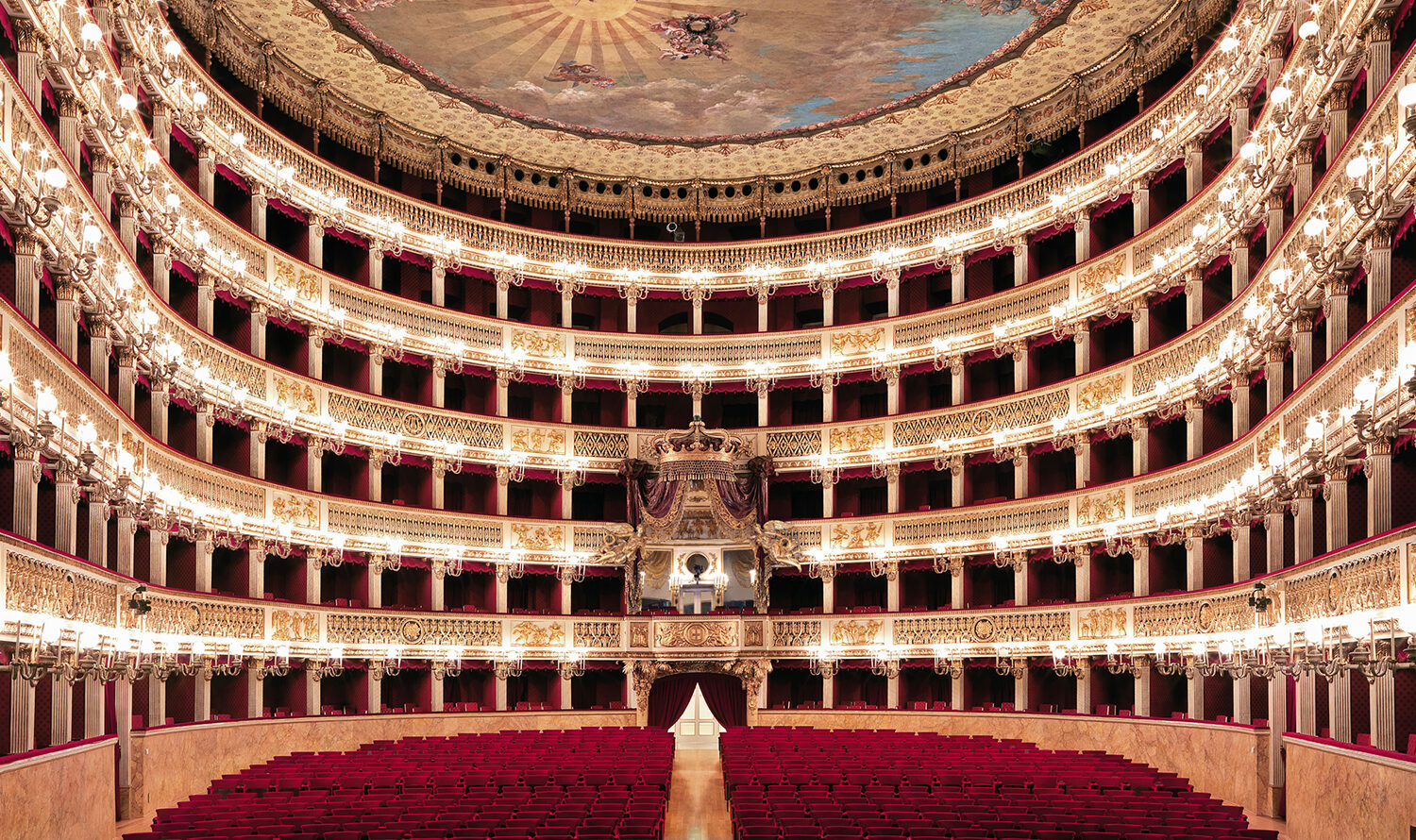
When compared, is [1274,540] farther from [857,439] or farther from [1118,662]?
[857,439]

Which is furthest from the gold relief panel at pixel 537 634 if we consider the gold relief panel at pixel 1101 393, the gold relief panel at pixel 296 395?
the gold relief panel at pixel 1101 393

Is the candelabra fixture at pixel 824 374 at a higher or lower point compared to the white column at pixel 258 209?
lower

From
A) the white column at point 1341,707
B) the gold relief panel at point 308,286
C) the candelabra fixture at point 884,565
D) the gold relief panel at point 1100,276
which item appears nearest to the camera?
the white column at point 1341,707

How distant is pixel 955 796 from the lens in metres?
19.4

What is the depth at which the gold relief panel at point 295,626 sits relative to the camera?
1232 inches

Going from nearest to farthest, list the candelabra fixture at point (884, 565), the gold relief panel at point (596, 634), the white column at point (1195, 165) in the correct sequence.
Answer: the white column at point (1195, 165)
the gold relief panel at point (596, 634)
the candelabra fixture at point (884, 565)

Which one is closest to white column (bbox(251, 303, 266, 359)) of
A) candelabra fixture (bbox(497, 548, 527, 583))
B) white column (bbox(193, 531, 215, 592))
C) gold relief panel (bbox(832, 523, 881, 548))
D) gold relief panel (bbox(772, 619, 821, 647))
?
white column (bbox(193, 531, 215, 592))

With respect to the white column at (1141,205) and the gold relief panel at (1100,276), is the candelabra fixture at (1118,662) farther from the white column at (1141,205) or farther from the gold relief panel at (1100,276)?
the white column at (1141,205)

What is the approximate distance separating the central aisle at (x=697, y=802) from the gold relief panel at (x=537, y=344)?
1268 centimetres

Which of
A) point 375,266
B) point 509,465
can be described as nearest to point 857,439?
point 509,465

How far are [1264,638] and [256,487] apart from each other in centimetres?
2222

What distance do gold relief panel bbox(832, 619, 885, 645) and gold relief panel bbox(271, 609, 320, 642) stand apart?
14.2 m

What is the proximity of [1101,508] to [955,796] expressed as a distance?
51.6ft

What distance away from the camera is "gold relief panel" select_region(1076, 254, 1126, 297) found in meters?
34.0
